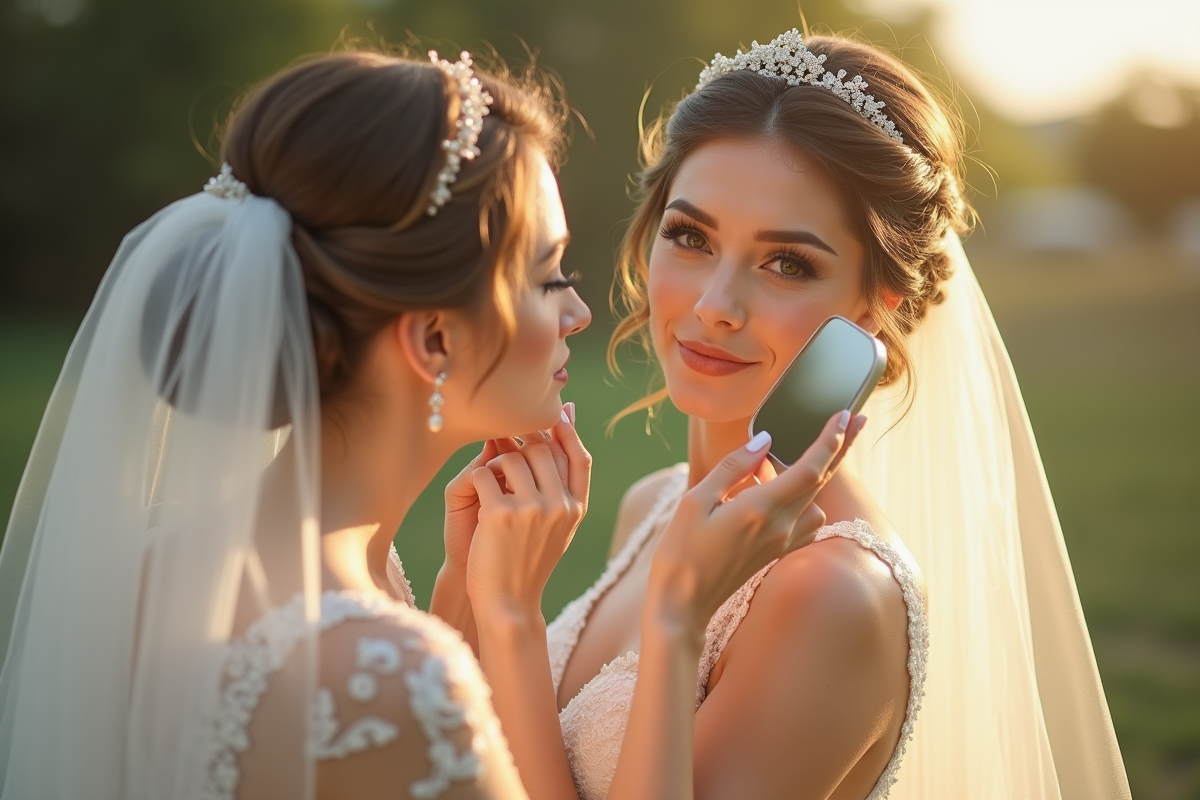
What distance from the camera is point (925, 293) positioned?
3504 mm

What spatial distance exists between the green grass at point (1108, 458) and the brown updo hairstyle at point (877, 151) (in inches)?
41.1

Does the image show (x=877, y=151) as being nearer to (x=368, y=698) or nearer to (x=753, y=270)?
(x=753, y=270)

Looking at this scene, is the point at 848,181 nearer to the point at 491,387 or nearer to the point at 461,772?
the point at 491,387

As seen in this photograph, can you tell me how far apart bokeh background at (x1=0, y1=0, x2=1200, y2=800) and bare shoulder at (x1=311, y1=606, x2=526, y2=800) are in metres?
2.80

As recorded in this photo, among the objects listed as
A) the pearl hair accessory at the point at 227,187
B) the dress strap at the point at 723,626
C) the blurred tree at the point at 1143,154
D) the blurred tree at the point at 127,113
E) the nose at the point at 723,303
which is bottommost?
the dress strap at the point at 723,626

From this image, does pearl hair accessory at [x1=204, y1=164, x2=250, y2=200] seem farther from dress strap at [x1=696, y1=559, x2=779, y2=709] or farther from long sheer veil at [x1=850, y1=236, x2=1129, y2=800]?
long sheer veil at [x1=850, y1=236, x2=1129, y2=800]

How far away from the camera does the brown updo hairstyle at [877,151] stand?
3.16 metres

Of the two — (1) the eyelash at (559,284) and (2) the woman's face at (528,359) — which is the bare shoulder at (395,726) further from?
(1) the eyelash at (559,284)

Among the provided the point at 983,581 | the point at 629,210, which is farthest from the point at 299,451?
the point at 629,210

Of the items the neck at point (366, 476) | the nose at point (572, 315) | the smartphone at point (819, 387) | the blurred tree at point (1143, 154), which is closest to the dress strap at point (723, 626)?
the smartphone at point (819, 387)

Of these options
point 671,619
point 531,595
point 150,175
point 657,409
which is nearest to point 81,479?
point 531,595

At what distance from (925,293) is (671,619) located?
162cm

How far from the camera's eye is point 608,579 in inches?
148

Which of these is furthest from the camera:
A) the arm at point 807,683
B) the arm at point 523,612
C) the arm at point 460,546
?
the arm at point 460,546
